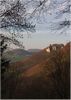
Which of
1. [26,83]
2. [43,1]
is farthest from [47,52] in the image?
[43,1]

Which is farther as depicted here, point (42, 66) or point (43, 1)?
point (42, 66)

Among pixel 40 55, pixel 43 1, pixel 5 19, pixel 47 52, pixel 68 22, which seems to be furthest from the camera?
pixel 47 52

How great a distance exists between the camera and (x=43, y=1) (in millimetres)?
8984

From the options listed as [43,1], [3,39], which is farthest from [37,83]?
[43,1]

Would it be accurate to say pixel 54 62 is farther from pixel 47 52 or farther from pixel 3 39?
pixel 3 39

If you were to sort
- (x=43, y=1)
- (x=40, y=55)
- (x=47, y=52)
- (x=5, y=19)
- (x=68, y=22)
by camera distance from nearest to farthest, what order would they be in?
(x=43, y=1) → (x=68, y=22) → (x=5, y=19) → (x=40, y=55) → (x=47, y=52)

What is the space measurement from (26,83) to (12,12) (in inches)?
652

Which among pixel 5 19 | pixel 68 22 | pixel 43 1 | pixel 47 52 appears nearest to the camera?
pixel 43 1

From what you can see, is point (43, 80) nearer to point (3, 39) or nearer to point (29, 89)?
point (29, 89)

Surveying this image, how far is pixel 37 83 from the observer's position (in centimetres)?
2739

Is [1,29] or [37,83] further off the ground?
[1,29]

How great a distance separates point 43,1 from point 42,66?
18.2 m

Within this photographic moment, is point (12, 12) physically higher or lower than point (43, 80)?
higher

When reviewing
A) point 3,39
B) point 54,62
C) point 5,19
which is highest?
point 5,19
